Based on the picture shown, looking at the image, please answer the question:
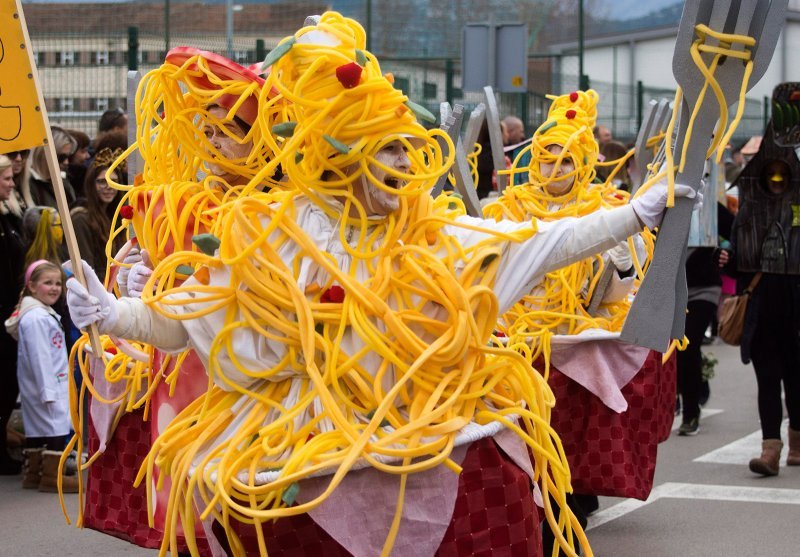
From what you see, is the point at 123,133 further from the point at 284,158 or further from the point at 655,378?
the point at 284,158

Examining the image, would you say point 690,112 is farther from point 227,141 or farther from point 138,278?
point 138,278

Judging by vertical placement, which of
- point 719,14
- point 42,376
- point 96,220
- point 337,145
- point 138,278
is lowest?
point 42,376

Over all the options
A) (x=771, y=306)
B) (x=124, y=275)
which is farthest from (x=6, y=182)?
(x=771, y=306)

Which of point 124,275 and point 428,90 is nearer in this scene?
point 124,275

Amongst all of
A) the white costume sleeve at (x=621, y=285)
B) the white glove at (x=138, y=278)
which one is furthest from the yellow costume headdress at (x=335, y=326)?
the white costume sleeve at (x=621, y=285)

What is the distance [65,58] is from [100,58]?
0.29 meters

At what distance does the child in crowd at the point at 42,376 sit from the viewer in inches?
320

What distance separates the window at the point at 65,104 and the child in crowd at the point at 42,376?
143 inches

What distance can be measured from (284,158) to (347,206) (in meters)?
0.22

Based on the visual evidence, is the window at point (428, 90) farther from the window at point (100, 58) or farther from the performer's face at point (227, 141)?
the performer's face at point (227, 141)

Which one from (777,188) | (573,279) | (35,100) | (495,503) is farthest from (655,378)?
(35,100)

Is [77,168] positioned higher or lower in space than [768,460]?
higher

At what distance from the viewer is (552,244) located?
398 centimetres

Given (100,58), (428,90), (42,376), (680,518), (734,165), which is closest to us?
(680,518)
